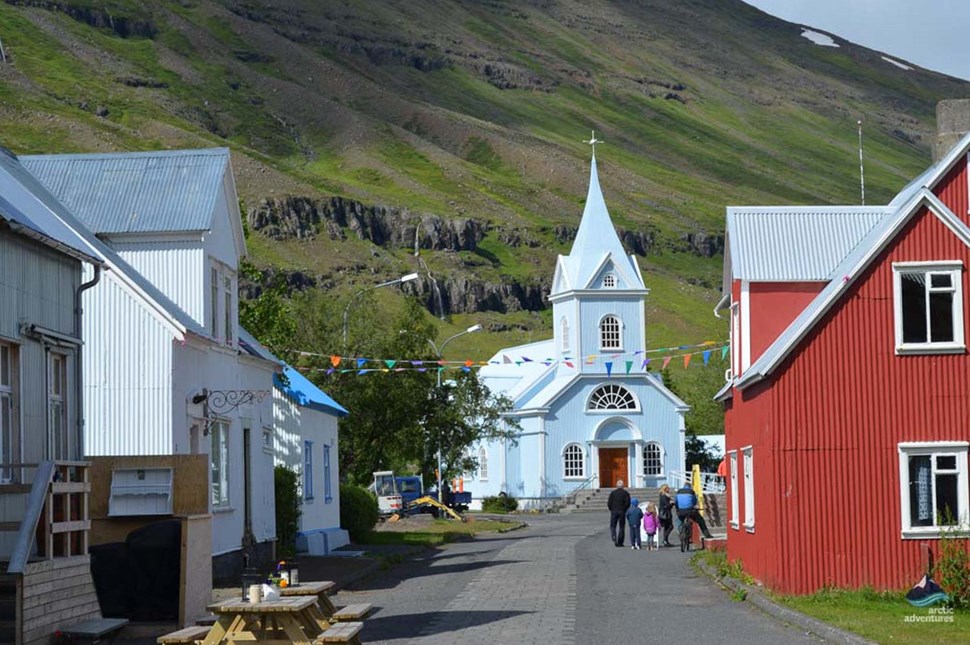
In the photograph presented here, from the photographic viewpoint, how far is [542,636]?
17906mm

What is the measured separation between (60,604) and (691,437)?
223ft

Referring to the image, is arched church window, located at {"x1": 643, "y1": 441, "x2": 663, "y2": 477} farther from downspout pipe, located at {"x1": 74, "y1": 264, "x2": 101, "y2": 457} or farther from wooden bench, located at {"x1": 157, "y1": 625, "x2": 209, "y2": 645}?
wooden bench, located at {"x1": 157, "y1": 625, "x2": 209, "y2": 645}

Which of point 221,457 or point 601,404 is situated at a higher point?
point 601,404

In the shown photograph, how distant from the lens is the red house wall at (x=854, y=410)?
74.0 feet

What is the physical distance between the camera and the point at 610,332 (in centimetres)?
7581

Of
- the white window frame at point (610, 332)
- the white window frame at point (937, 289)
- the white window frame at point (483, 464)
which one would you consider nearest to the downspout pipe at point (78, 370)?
the white window frame at point (937, 289)

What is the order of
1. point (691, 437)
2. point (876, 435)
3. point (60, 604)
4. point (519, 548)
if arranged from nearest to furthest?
point (60, 604)
point (876, 435)
point (519, 548)
point (691, 437)

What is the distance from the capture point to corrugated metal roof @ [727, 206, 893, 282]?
25266mm

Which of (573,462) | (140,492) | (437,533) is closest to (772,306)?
(140,492)

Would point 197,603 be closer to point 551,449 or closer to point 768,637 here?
point 768,637

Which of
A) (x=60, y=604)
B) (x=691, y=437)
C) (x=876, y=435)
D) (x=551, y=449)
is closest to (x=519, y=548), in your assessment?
(x=876, y=435)

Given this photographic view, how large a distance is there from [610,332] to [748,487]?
49609 millimetres

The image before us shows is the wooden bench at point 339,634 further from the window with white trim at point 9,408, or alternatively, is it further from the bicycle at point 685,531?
the bicycle at point 685,531

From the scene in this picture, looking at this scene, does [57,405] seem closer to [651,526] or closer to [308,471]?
[308,471]
